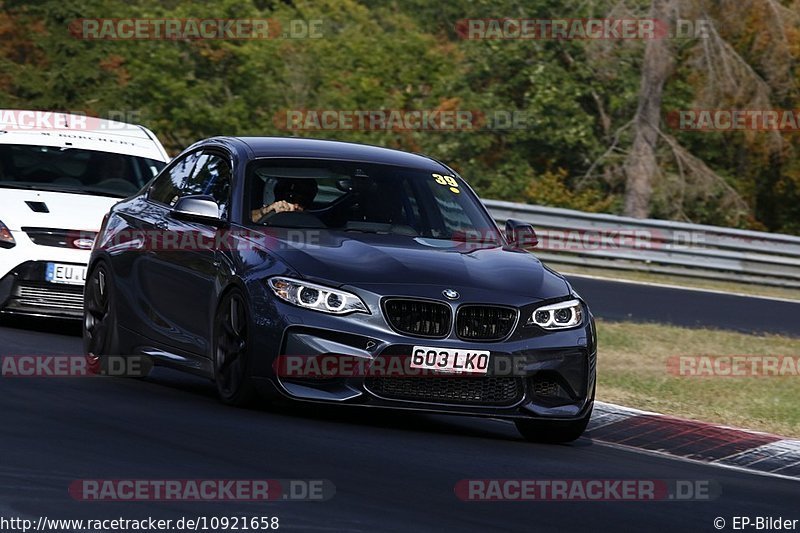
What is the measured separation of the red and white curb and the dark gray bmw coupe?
2.33ft

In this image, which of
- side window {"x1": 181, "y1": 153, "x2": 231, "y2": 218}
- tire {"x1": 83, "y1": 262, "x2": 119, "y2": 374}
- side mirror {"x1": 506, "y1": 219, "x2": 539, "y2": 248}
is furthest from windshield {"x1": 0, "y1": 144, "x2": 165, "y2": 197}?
side mirror {"x1": 506, "y1": 219, "x2": 539, "y2": 248}

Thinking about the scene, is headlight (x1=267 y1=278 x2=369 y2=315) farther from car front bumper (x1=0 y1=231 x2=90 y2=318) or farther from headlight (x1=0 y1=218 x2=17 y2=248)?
headlight (x1=0 y1=218 x2=17 y2=248)

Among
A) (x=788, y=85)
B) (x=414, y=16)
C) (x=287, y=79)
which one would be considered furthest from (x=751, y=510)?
(x=414, y=16)

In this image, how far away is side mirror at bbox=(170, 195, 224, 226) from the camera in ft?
30.3

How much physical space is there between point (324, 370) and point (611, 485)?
64.2 inches

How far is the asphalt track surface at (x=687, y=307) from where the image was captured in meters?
17.9

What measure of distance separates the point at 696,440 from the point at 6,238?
17.8ft

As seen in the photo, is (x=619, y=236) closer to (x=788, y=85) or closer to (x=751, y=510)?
(x=788, y=85)

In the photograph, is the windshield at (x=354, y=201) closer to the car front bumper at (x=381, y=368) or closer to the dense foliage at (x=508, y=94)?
the car front bumper at (x=381, y=368)

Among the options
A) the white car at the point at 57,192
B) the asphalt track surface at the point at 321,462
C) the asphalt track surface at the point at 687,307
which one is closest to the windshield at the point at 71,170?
the white car at the point at 57,192

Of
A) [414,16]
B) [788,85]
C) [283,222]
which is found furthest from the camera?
[414,16]

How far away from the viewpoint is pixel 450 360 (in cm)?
845

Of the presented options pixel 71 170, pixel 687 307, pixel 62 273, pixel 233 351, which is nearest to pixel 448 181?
pixel 233 351

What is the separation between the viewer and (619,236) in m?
24.1
